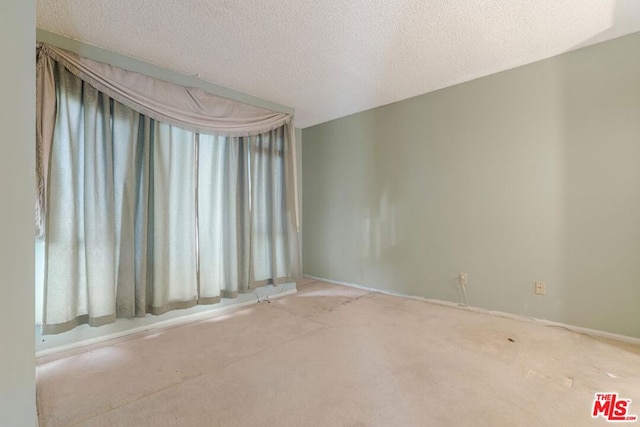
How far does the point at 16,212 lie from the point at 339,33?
2175 millimetres

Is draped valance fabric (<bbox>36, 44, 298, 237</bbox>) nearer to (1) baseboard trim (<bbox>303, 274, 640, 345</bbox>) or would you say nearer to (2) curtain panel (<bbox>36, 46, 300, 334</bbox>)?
(2) curtain panel (<bbox>36, 46, 300, 334</bbox>)

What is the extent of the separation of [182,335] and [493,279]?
9.67 feet

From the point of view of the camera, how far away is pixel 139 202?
242 centimetres

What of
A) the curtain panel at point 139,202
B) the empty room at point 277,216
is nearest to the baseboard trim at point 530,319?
the empty room at point 277,216

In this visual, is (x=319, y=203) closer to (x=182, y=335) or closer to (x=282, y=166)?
(x=282, y=166)

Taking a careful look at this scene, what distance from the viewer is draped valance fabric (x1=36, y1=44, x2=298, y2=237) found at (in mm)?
1936

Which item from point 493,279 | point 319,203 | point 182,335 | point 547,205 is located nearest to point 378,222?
point 319,203

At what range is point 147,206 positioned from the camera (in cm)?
246

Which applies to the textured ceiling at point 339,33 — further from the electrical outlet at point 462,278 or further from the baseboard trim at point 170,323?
the baseboard trim at point 170,323

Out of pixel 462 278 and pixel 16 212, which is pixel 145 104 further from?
pixel 462 278

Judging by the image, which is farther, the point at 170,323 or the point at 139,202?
the point at 170,323

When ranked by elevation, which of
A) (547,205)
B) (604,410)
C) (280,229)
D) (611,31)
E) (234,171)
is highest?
(611,31)

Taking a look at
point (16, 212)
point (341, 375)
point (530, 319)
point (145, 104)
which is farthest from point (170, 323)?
point (530, 319)

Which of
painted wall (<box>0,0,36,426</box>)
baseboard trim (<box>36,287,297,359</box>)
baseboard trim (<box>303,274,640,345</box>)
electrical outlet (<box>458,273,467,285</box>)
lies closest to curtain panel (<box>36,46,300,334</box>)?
baseboard trim (<box>36,287,297,359</box>)
